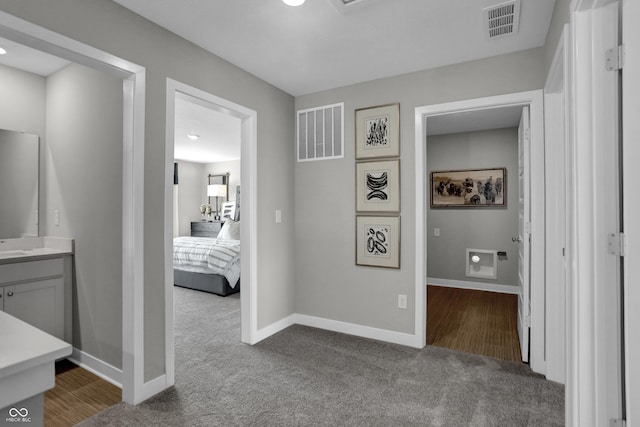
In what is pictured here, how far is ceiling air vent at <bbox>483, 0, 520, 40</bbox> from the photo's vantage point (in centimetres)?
211

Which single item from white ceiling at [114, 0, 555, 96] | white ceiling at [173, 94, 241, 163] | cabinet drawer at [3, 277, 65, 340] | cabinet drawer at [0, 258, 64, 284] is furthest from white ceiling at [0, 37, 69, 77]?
cabinet drawer at [3, 277, 65, 340]

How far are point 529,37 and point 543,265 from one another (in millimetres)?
1620

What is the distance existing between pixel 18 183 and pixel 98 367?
1.67 m

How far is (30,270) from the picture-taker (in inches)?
103

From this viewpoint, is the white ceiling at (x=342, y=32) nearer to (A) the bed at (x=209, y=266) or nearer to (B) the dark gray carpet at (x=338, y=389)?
(B) the dark gray carpet at (x=338, y=389)

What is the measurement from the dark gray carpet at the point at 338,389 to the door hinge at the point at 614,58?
1853 mm

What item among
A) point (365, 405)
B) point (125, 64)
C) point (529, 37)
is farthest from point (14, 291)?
point (529, 37)

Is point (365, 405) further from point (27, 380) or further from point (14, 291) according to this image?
point (14, 291)

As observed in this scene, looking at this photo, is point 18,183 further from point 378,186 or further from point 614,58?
point 614,58

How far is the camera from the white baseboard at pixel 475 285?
16.4ft

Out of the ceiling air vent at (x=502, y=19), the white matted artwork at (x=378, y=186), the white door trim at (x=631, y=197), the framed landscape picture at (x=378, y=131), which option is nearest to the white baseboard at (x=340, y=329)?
the white matted artwork at (x=378, y=186)

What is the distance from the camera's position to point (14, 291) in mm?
2551

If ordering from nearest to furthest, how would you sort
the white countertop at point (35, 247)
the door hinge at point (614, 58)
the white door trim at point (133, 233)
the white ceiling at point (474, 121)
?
the door hinge at point (614, 58) < the white door trim at point (133, 233) < the white countertop at point (35, 247) < the white ceiling at point (474, 121)

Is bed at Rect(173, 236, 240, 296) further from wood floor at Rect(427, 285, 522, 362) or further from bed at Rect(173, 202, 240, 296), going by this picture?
wood floor at Rect(427, 285, 522, 362)
